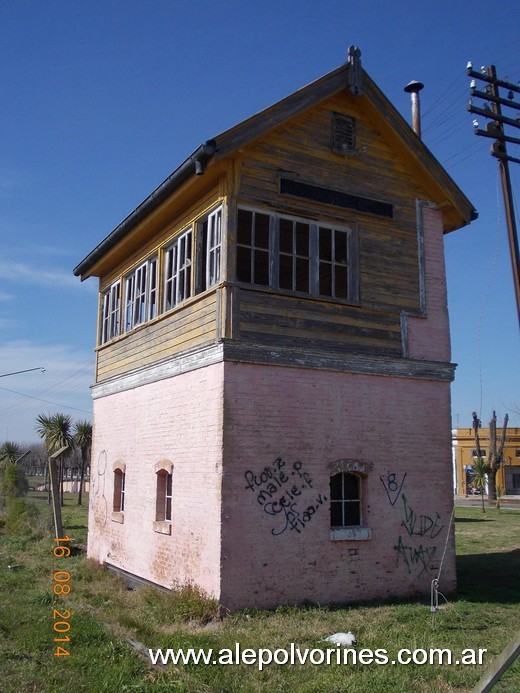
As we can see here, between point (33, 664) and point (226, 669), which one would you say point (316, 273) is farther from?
point (33, 664)

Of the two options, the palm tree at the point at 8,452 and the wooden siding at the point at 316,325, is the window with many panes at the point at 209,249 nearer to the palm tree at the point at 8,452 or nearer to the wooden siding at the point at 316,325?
the wooden siding at the point at 316,325

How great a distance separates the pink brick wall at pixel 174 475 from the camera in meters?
10.0

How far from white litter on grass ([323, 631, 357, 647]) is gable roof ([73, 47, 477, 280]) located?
692 centimetres

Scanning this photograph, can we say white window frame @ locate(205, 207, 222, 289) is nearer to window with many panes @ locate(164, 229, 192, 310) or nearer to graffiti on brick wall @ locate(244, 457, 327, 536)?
window with many panes @ locate(164, 229, 192, 310)

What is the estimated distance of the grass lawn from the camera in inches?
264

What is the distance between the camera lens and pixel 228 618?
9219 mm

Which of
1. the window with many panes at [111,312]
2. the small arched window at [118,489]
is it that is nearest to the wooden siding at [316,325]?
the small arched window at [118,489]

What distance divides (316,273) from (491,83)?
4.73m

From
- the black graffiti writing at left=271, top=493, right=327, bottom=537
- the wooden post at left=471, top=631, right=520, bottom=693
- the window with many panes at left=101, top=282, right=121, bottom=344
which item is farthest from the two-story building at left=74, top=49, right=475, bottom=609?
the wooden post at left=471, top=631, right=520, bottom=693

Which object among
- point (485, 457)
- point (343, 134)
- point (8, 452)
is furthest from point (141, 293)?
point (485, 457)

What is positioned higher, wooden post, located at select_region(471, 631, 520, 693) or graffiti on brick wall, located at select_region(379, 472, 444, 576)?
graffiti on brick wall, located at select_region(379, 472, 444, 576)

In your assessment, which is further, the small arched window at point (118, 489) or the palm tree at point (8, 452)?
the palm tree at point (8, 452)

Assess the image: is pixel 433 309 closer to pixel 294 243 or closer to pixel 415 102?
pixel 294 243

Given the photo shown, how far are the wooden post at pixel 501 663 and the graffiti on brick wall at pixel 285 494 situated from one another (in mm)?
4982
